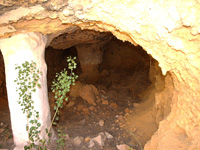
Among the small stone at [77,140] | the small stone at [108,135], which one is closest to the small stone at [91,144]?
the small stone at [77,140]

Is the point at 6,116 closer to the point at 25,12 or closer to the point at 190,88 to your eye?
the point at 25,12

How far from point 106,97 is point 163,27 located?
10.0 ft

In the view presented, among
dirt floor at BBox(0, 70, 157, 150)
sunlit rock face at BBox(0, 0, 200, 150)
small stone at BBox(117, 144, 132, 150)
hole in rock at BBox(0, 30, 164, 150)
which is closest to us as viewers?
sunlit rock face at BBox(0, 0, 200, 150)

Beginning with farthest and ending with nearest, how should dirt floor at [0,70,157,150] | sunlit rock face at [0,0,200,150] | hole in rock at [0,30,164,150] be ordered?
hole in rock at [0,30,164,150], dirt floor at [0,70,157,150], sunlit rock face at [0,0,200,150]

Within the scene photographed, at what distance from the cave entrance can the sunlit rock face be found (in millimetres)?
908

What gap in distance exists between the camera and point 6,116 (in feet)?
13.8

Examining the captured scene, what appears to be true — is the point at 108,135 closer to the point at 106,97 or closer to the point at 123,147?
the point at 123,147

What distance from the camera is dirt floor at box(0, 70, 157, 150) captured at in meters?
3.05

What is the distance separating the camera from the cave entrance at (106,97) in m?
3.27

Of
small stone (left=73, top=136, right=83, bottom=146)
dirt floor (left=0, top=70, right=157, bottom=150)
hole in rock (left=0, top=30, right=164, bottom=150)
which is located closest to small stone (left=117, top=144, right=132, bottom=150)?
dirt floor (left=0, top=70, right=157, bottom=150)

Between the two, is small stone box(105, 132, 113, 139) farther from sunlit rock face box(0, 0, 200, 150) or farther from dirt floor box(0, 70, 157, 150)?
sunlit rock face box(0, 0, 200, 150)

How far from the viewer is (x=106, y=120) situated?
12.9 feet

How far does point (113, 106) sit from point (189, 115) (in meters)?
2.43

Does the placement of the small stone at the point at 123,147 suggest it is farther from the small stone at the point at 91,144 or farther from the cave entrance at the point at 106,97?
the small stone at the point at 91,144
